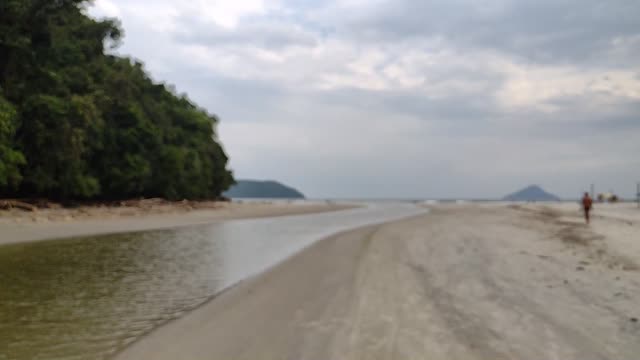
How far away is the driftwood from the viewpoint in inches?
1140

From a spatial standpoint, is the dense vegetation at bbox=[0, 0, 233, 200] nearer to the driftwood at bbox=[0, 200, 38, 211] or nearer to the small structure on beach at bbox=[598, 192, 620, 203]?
the driftwood at bbox=[0, 200, 38, 211]

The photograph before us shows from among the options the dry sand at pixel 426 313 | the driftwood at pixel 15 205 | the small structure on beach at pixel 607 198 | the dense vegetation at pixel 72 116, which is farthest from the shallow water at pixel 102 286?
the small structure on beach at pixel 607 198

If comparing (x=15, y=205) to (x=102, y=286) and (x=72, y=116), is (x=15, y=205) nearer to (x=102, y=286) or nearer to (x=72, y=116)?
(x=72, y=116)

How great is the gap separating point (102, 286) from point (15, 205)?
76.4 ft

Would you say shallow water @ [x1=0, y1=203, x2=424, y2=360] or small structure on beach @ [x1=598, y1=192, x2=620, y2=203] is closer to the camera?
shallow water @ [x1=0, y1=203, x2=424, y2=360]

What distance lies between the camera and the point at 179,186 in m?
57.6

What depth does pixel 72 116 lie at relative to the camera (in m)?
33.7

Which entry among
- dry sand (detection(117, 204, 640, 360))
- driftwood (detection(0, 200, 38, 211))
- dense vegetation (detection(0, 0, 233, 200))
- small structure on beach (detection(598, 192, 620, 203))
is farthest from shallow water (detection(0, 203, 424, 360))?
small structure on beach (detection(598, 192, 620, 203))

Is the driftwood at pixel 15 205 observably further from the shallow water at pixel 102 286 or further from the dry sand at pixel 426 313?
the dry sand at pixel 426 313

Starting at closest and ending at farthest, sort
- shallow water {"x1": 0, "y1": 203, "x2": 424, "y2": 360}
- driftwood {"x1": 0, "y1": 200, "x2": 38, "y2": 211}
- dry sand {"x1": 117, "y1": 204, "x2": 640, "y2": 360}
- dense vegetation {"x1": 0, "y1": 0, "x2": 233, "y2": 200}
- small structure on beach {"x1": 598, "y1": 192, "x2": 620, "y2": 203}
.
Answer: dry sand {"x1": 117, "y1": 204, "x2": 640, "y2": 360}
shallow water {"x1": 0, "y1": 203, "x2": 424, "y2": 360}
driftwood {"x1": 0, "y1": 200, "x2": 38, "y2": 211}
dense vegetation {"x1": 0, "y1": 0, "x2": 233, "y2": 200}
small structure on beach {"x1": 598, "y1": 192, "x2": 620, "y2": 203}

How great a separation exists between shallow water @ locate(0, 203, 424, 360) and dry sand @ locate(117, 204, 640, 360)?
688mm

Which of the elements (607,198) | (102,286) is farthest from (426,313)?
(607,198)

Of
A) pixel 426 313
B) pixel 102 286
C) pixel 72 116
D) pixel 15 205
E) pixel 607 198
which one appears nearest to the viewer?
pixel 426 313

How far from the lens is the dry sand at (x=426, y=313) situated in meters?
5.93
